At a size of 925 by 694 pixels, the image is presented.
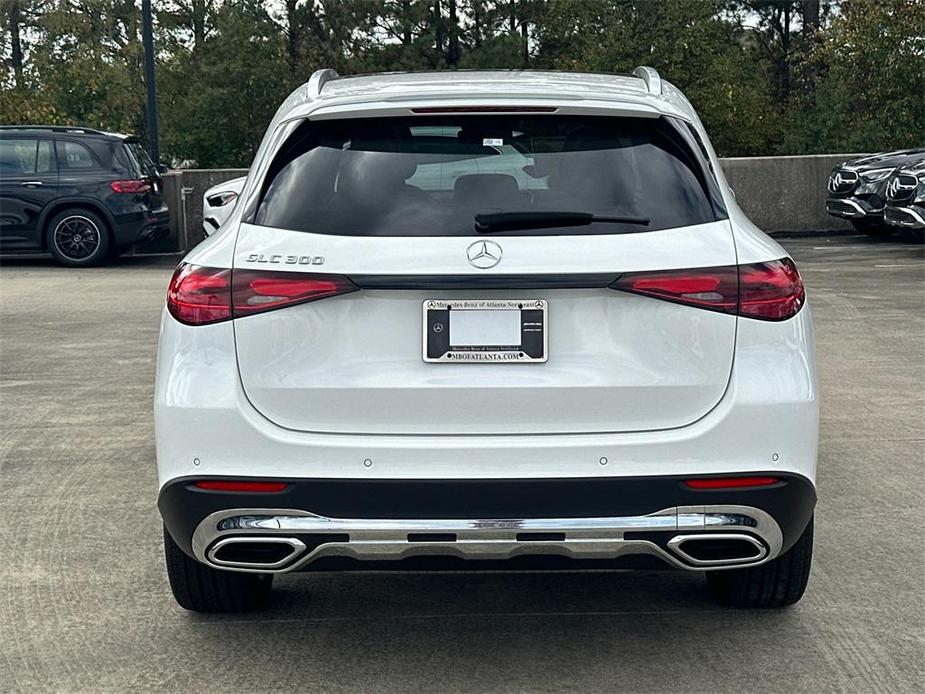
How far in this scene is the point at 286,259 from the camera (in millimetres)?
4004

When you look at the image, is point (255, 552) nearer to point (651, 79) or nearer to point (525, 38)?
point (651, 79)

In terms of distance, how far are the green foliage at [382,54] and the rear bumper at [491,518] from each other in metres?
27.0

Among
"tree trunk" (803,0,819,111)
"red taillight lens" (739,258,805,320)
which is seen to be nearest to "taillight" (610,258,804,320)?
"red taillight lens" (739,258,805,320)

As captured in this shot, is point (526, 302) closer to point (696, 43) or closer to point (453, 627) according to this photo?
point (453, 627)

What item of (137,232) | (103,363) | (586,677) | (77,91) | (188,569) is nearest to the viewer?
(586,677)

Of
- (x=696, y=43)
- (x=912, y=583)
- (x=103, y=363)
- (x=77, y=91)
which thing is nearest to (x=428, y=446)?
(x=912, y=583)

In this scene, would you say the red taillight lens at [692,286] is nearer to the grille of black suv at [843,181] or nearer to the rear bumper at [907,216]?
the rear bumper at [907,216]

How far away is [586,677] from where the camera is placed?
4.30m

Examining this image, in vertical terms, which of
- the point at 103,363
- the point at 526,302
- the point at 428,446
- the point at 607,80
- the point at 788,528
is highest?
the point at 607,80

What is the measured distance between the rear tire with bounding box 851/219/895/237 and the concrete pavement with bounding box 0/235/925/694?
1316cm

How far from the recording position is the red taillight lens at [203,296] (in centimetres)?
407

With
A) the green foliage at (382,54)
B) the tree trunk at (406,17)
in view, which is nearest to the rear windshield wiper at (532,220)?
the green foliage at (382,54)

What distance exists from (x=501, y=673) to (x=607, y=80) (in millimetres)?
1894

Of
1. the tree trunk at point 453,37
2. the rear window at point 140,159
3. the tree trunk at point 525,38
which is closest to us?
the rear window at point 140,159
